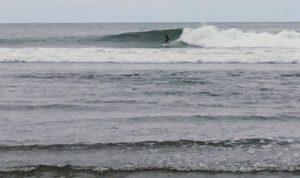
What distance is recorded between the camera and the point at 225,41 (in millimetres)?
41594

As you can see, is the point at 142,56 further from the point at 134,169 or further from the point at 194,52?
the point at 134,169

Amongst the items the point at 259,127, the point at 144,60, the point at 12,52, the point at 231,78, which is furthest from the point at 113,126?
the point at 12,52

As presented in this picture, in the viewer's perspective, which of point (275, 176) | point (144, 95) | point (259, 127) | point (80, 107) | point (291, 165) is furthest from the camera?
point (144, 95)

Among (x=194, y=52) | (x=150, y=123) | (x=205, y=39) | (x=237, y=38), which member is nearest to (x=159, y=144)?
(x=150, y=123)

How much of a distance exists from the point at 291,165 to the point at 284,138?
172 cm

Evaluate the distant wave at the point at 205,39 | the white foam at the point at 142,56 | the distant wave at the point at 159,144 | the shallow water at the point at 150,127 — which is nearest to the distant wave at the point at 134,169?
the shallow water at the point at 150,127

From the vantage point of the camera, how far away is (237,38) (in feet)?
138

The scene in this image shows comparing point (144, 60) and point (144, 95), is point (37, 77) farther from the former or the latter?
point (144, 60)

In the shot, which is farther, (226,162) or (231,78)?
(231,78)

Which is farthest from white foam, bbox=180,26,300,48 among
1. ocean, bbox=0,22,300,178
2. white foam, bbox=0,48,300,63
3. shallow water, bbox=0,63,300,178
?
shallow water, bbox=0,63,300,178

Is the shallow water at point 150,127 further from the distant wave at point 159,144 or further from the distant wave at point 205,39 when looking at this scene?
the distant wave at point 205,39

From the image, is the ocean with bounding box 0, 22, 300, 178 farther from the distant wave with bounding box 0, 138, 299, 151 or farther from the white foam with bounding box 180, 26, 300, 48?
the white foam with bounding box 180, 26, 300, 48

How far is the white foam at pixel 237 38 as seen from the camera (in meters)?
39.5

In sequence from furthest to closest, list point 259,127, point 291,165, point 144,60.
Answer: point 144,60
point 259,127
point 291,165
